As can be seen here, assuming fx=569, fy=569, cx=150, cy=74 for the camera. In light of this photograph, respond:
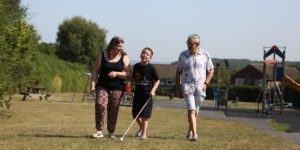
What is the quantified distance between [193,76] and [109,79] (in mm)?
1593

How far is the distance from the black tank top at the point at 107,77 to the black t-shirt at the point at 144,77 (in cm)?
47

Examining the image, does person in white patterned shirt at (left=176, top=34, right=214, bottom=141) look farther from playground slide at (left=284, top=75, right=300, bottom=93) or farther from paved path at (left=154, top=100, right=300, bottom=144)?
playground slide at (left=284, top=75, right=300, bottom=93)

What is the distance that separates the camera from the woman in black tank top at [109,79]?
10.6 meters

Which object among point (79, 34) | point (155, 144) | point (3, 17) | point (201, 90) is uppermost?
point (79, 34)

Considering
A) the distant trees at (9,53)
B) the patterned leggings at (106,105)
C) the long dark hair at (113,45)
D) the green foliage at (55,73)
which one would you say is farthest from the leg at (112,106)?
the green foliage at (55,73)

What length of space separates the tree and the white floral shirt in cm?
7422

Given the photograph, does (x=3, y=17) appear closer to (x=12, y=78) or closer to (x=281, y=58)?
(x=12, y=78)

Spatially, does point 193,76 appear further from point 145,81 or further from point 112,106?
point 112,106

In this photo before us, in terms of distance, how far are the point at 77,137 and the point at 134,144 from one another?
146 centimetres

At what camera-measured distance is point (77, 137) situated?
10.6 metres

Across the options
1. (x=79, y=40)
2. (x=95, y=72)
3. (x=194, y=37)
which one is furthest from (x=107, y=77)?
(x=79, y=40)

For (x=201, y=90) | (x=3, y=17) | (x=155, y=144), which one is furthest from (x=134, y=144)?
(x=3, y=17)

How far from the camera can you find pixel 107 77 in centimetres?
1061

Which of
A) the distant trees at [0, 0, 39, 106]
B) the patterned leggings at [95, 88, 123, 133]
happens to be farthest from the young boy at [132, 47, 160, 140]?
the distant trees at [0, 0, 39, 106]
